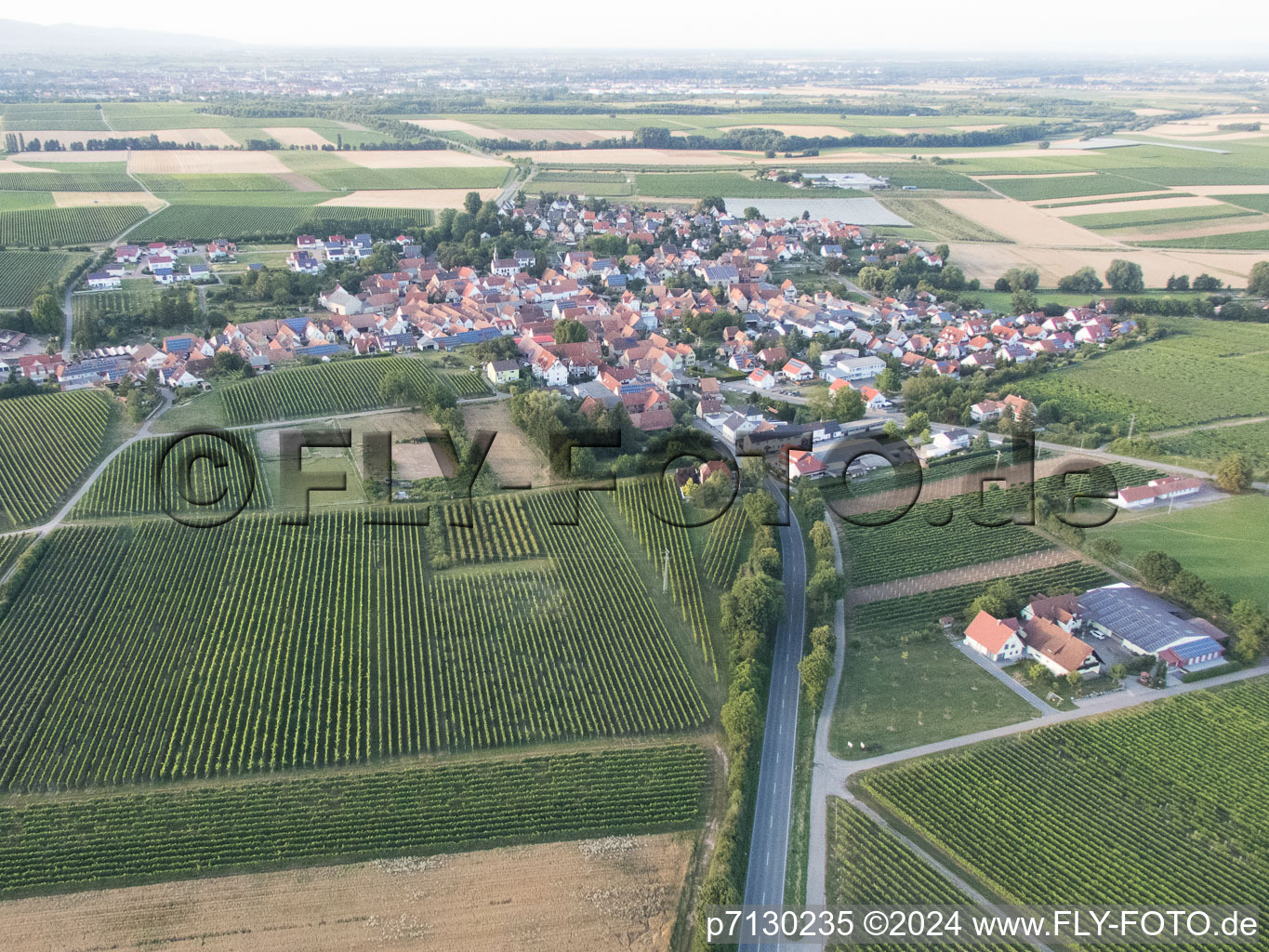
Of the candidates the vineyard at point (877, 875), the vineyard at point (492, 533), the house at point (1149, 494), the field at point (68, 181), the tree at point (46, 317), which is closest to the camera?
the vineyard at point (877, 875)

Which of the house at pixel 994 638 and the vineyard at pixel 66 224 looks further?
the vineyard at pixel 66 224

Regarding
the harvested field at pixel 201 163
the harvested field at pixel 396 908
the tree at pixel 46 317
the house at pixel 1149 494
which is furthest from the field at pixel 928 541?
the harvested field at pixel 201 163

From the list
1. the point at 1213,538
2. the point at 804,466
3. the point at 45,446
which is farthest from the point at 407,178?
the point at 1213,538

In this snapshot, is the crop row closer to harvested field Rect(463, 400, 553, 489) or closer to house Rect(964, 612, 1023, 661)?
house Rect(964, 612, 1023, 661)

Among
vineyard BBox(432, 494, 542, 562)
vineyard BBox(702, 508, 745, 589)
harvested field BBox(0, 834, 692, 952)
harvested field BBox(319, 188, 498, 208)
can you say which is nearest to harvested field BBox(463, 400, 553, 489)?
vineyard BBox(432, 494, 542, 562)

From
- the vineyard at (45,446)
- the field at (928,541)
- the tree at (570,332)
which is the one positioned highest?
the tree at (570,332)

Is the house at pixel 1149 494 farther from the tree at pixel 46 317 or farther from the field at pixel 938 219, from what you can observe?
the tree at pixel 46 317
